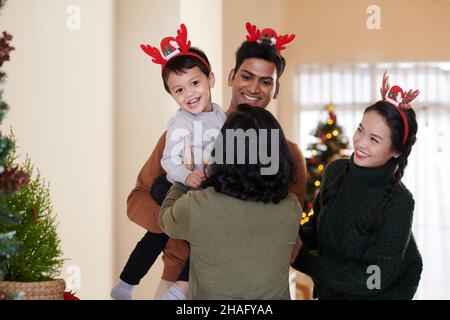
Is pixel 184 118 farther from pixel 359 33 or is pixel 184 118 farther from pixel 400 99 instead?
pixel 359 33

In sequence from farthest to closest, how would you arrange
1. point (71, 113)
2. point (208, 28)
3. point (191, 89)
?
point (208, 28) < point (71, 113) < point (191, 89)

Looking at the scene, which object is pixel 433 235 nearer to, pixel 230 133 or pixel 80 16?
pixel 80 16

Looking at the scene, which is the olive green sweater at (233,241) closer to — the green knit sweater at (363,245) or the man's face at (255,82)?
the green knit sweater at (363,245)

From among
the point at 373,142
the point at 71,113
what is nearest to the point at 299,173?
the point at 373,142

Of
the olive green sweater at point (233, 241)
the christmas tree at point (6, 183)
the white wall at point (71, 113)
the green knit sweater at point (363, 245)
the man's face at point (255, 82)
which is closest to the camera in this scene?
the christmas tree at point (6, 183)

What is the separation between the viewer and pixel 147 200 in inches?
97.0

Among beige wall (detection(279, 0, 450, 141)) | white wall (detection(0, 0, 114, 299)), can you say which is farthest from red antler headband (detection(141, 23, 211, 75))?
beige wall (detection(279, 0, 450, 141))

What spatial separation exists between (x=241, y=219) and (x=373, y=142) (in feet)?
1.88

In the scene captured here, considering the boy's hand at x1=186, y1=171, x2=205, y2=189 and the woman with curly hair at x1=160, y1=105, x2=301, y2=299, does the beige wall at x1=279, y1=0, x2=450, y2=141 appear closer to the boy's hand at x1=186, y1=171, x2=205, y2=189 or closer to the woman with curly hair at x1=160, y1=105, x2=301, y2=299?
the boy's hand at x1=186, y1=171, x2=205, y2=189

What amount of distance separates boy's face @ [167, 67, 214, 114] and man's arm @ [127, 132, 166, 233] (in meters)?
0.19

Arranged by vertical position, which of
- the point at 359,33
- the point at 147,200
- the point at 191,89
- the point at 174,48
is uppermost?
the point at 359,33

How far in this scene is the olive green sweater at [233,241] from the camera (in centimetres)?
194

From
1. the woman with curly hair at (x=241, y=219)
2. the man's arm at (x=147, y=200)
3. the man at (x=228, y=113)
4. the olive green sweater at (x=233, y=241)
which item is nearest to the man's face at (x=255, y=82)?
the man at (x=228, y=113)

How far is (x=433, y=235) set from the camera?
7.62 meters
